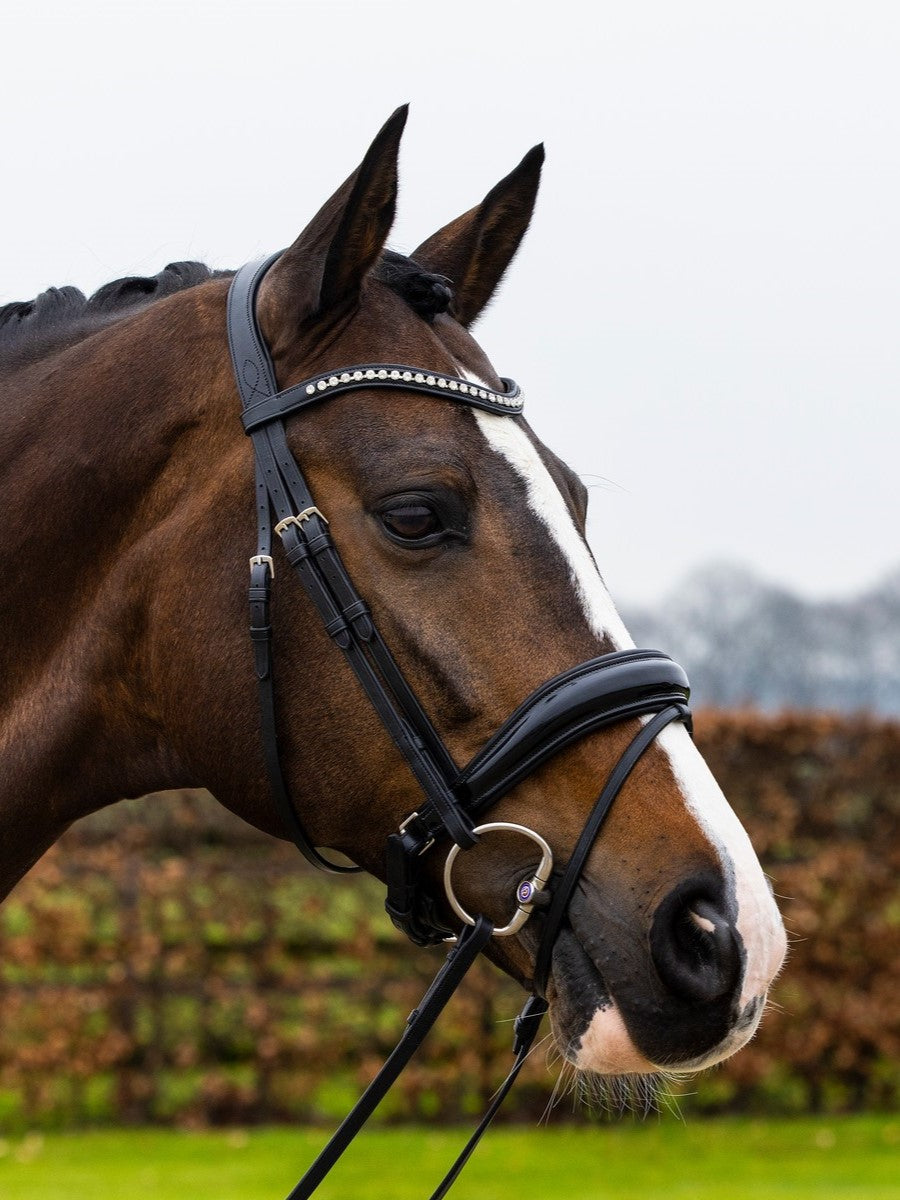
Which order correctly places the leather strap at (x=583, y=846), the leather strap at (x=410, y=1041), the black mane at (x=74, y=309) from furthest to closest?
1. the black mane at (x=74, y=309)
2. the leather strap at (x=410, y=1041)
3. the leather strap at (x=583, y=846)

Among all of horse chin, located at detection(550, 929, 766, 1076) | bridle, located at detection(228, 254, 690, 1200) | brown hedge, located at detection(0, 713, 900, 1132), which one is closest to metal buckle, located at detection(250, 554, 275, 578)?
bridle, located at detection(228, 254, 690, 1200)

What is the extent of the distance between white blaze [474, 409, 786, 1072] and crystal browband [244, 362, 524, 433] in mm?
124

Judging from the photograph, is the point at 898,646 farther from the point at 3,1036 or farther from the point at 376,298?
the point at 376,298

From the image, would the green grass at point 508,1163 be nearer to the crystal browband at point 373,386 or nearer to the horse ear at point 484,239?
the horse ear at point 484,239

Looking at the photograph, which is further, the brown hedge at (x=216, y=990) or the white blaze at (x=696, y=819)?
the brown hedge at (x=216, y=990)

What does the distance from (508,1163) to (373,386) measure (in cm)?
747

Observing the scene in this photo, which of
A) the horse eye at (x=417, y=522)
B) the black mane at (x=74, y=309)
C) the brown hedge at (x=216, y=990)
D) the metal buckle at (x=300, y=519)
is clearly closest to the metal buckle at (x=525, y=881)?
the horse eye at (x=417, y=522)

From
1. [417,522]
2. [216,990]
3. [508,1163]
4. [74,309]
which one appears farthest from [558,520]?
[216,990]

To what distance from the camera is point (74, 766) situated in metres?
2.79

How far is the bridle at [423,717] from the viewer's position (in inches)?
92.7

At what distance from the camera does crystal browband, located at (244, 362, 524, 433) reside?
2.62 meters

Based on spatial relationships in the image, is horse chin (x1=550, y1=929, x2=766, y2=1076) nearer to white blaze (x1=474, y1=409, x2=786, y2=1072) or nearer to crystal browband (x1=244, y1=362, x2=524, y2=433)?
white blaze (x1=474, y1=409, x2=786, y2=1072)

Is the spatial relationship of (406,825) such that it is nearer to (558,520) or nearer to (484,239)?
(558,520)

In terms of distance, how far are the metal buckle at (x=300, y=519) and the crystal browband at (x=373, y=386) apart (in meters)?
0.22
